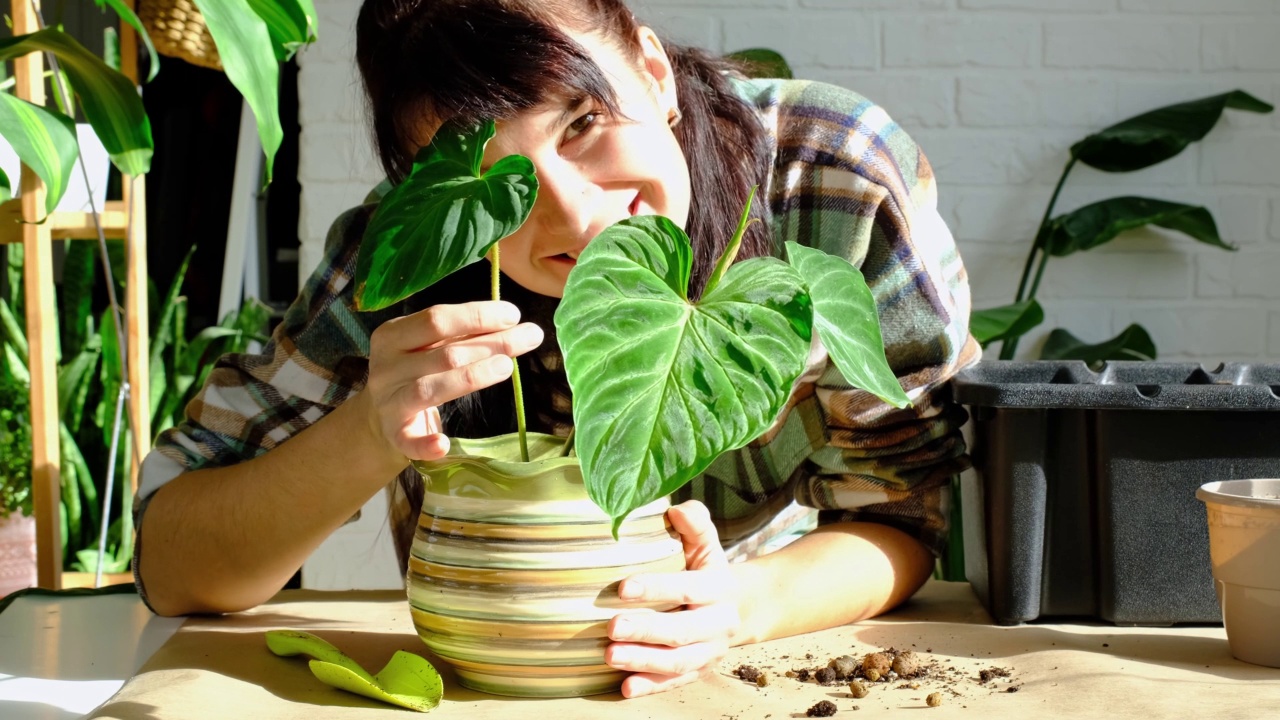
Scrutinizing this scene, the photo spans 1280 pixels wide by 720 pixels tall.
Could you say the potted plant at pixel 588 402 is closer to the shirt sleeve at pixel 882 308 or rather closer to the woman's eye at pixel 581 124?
the woman's eye at pixel 581 124

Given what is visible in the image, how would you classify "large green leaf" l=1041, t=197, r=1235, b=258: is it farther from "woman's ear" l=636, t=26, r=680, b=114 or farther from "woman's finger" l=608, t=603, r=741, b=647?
"woman's finger" l=608, t=603, r=741, b=647

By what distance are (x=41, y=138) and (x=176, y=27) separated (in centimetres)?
117

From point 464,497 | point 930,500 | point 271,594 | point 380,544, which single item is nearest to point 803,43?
point 380,544

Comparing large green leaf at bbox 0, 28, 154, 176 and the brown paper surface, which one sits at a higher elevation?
large green leaf at bbox 0, 28, 154, 176

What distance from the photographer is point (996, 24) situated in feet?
7.19

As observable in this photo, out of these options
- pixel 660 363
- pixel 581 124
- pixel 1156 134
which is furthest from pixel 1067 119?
pixel 660 363

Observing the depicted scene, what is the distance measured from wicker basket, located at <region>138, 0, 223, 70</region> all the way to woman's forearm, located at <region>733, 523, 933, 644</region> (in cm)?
132

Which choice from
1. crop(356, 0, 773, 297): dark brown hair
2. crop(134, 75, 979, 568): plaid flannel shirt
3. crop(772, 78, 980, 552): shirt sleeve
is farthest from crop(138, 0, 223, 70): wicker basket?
crop(772, 78, 980, 552): shirt sleeve

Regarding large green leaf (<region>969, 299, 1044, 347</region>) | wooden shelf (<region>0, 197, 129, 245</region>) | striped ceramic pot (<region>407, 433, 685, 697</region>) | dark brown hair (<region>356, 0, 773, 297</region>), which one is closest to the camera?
striped ceramic pot (<region>407, 433, 685, 697</region>)

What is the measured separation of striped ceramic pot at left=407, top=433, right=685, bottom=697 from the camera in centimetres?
62

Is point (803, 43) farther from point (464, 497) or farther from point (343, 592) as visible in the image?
point (464, 497)

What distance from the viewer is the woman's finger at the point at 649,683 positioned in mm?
659

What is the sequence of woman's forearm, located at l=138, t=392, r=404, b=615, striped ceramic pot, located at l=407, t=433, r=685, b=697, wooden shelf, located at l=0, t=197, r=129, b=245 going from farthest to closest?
wooden shelf, located at l=0, t=197, r=129, b=245
woman's forearm, located at l=138, t=392, r=404, b=615
striped ceramic pot, located at l=407, t=433, r=685, b=697

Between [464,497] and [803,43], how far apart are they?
1.71m
